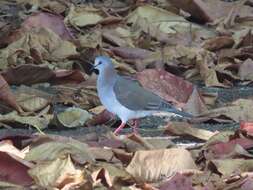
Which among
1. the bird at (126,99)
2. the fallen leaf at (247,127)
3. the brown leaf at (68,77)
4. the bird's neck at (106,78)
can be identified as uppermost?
the fallen leaf at (247,127)

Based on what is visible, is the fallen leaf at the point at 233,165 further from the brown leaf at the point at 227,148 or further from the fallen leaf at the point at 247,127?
the fallen leaf at the point at 247,127

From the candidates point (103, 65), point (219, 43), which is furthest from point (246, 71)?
point (103, 65)

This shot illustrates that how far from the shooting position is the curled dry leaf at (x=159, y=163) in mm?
4992

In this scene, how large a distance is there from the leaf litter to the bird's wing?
170 mm

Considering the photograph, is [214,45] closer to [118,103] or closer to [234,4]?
[234,4]

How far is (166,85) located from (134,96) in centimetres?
66

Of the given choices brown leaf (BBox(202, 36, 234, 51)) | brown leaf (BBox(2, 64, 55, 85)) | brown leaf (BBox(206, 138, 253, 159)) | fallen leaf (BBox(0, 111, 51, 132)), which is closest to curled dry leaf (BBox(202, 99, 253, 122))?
brown leaf (BBox(206, 138, 253, 159))

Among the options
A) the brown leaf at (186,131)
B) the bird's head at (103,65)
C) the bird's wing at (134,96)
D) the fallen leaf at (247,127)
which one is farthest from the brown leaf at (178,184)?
the bird's head at (103,65)

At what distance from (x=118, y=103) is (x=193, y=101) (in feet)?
1.85

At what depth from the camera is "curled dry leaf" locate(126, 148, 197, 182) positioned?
4992 mm

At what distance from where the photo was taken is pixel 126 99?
20.9 ft

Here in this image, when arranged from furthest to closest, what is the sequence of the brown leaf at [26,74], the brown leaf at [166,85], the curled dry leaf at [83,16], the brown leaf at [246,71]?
1. the curled dry leaf at [83,16]
2. the brown leaf at [246,71]
3. the brown leaf at [26,74]
4. the brown leaf at [166,85]

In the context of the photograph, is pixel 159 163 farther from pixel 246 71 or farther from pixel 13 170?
pixel 246 71

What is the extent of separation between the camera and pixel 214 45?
27.6 feet
